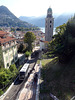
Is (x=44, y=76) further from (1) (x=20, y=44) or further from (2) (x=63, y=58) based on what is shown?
(1) (x=20, y=44)

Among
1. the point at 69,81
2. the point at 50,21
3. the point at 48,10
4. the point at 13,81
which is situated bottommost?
the point at 13,81

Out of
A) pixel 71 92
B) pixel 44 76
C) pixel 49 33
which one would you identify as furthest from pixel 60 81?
pixel 49 33

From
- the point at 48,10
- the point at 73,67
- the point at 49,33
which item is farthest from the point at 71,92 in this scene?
the point at 48,10

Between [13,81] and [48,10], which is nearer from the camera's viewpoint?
[13,81]

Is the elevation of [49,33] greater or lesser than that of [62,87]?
greater

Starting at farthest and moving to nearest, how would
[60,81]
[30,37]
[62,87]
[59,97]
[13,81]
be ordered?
[30,37] < [13,81] < [60,81] < [62,87] < [59,97]

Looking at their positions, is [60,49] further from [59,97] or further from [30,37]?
[30,37]

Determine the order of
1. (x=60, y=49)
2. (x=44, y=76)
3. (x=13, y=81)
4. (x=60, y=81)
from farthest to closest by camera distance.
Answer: (x=13, y=81)
(x=44, y=76)
(x=60, y=49)
(x=60, y=81)

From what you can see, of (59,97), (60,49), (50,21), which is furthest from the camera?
(50,21)

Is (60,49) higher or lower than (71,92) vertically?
higher
